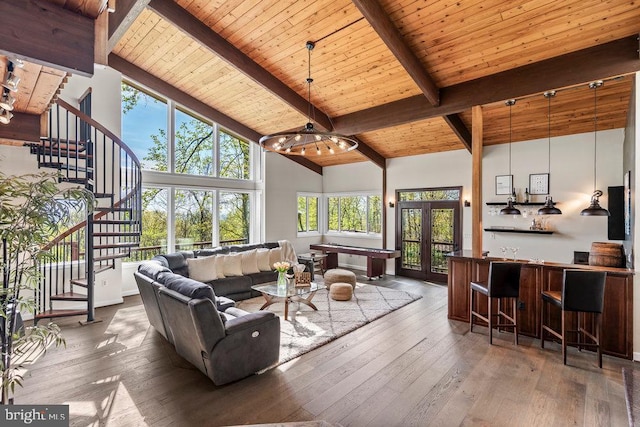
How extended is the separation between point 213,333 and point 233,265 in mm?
3000

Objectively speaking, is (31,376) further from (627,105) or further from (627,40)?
(627,105)

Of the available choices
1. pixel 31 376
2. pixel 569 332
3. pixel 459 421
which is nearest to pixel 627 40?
pixel 569 332

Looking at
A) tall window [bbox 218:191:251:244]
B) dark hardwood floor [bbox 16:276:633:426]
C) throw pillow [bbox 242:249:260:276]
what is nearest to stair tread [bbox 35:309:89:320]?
dark hardwood floor [bbox 16:276:633:426]

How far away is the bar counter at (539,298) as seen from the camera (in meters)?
3.42

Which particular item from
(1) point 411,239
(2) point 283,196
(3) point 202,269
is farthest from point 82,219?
(1) point 411,239

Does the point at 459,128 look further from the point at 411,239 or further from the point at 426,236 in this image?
the point at 411,239

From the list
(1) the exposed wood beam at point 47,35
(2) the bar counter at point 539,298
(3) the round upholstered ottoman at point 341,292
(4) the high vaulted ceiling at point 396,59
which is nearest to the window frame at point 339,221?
(4) the high vaulted ceiling at point 396,59

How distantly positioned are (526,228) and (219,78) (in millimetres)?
6698

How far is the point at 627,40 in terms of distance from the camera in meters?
3.50

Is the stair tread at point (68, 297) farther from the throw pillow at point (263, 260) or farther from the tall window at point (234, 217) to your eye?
the tall window at point (234, 217)

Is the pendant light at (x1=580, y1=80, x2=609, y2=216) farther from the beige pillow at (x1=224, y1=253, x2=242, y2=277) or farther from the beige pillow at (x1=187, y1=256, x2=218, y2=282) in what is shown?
the beige pillow at (x1=187, y1=256, x2=218, y2=282)

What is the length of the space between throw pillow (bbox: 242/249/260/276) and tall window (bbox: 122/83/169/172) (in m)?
2.78

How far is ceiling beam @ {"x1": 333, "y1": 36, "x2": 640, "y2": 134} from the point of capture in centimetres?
357

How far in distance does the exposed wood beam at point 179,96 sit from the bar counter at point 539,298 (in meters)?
5.55
